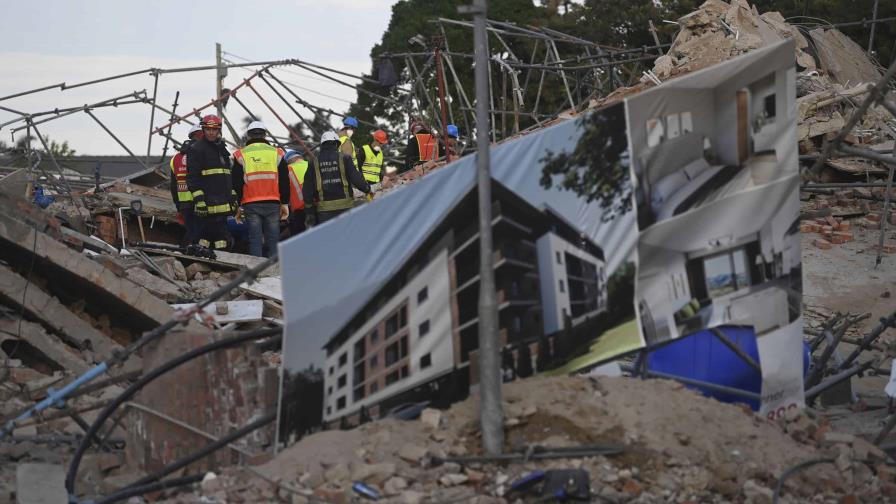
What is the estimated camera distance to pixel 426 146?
65.5 ft

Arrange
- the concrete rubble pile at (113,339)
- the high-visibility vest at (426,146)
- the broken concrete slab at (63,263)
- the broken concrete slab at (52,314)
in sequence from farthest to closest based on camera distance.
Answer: the high-visibility vest at (426,146), the broken concrete slab at (52,314), the broken concrete slab at (63,263), the concrete rubble pile at (113,339)

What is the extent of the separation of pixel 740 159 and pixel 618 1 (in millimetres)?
29510

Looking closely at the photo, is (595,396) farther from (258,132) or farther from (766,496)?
(258,132)

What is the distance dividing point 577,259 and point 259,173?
7.79 meters

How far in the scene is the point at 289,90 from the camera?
69.3 feet

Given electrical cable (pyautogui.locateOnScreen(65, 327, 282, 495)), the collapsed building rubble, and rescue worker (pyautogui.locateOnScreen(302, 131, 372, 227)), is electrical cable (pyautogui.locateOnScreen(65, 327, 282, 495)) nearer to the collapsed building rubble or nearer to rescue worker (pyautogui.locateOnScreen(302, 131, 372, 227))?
the collapsed building rubble

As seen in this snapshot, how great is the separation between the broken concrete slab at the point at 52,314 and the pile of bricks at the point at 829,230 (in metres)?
9.63

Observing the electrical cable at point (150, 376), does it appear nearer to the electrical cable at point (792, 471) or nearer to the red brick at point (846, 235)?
the electrical cable at point (792, 471)

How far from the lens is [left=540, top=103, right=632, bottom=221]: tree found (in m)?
8.77

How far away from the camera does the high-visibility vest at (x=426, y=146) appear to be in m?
19.9

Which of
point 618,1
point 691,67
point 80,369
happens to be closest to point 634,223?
point 80,369

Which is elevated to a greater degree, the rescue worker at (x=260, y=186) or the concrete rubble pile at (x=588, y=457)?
the rescue worker at (x=260, y=186)

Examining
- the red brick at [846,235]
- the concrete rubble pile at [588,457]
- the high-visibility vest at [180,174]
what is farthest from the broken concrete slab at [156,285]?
the red brick at [846,235]

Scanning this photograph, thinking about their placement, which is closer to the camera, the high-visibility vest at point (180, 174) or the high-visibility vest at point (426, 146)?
the high-visibility vest at point (180, 174)
